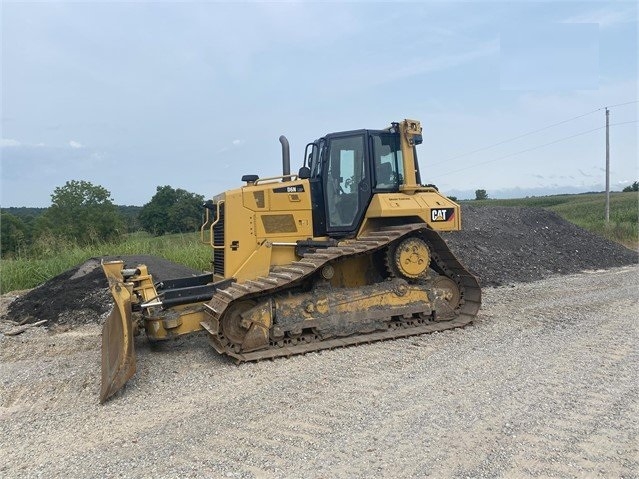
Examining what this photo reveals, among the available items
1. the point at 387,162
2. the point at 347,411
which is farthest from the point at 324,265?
the point at 347,411

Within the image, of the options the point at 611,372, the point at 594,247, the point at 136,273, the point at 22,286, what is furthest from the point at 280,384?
the point at 594,247

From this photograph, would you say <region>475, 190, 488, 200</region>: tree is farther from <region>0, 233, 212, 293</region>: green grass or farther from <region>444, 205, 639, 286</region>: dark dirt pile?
<region>0, 233, 212, 293</region>: green grass

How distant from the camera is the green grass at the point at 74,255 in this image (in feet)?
42.3

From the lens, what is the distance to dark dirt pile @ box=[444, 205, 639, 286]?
1354 centimetres

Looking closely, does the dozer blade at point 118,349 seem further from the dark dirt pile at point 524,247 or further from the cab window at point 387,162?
the dark dirt pile at point 524,247

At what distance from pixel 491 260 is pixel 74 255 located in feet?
36.8

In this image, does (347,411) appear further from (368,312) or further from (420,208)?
(420,208)

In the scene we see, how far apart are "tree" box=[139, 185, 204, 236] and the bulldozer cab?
16974 mm

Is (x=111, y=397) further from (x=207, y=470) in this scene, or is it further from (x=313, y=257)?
(x=313, y=257)

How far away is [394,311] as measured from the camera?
694 cm

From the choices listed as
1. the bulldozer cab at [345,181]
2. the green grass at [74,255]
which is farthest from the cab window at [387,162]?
the green grass at [74,255]

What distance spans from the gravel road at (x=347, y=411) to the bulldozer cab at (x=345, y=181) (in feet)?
6.15

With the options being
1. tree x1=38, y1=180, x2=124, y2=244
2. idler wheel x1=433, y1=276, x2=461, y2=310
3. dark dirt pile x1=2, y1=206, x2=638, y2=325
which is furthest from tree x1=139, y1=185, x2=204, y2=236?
idler wheel x1=433, y1=276, x2=461, y2=310

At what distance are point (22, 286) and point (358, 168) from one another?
9667 millimetres
